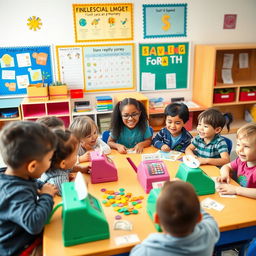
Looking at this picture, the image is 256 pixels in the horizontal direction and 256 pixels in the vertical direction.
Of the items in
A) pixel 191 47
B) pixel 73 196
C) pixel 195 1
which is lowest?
pixel 73 196

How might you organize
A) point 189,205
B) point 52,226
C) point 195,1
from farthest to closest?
1. point 195,1
2. point 52,226
3. point 189,205

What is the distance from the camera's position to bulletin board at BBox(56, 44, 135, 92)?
11.8 ft

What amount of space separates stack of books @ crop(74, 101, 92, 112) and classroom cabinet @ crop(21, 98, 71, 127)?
12 centimetres

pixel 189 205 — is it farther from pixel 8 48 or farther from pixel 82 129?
pixel 8 48

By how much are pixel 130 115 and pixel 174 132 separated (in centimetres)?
38

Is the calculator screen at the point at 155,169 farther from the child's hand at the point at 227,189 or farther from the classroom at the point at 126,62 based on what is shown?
the classroom at the point at 126,62

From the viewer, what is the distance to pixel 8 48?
3420 millimetres

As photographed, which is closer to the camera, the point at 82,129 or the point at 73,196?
the point at 73,196

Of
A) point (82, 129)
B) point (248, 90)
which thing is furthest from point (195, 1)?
point (82, 129)

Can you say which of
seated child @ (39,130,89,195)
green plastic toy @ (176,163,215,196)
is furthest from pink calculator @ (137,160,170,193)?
seated child @ (39,130,89,195)

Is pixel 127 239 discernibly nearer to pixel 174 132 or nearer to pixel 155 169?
pixel 155 169

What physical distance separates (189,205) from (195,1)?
136 inches

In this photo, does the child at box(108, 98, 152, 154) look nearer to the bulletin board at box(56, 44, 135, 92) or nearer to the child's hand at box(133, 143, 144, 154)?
the child's hand at box(133, 143, 144, 154)

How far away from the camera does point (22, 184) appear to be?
1209mm
